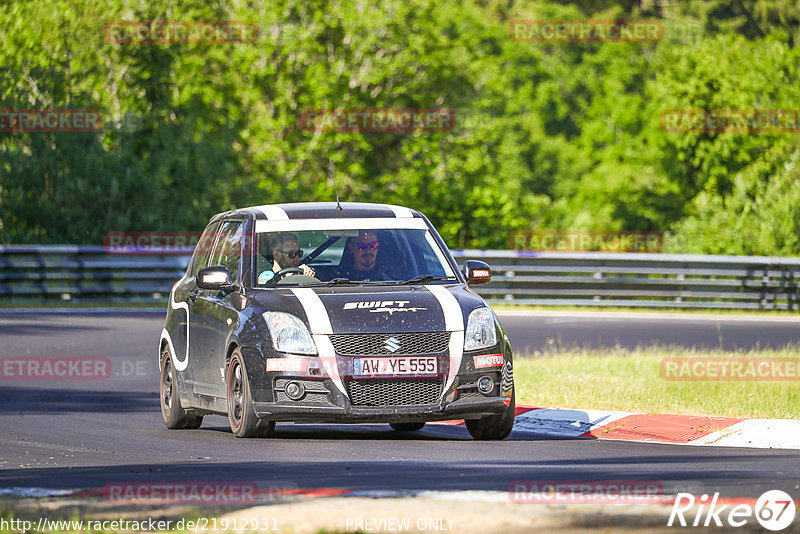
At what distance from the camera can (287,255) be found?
11.2 metres

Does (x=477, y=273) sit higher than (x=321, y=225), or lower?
lower

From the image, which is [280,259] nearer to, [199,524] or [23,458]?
[23,458]

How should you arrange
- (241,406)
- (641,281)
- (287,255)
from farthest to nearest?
(641,281) → (287,255) → (241,406)

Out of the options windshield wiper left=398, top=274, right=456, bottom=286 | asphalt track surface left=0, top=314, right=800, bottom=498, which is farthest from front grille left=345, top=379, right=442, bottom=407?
windshield wiper left=398, top=274, right=456, bottom=286

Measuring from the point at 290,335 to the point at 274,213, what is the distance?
5.62 ft

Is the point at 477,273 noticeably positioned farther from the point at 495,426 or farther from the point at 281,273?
the point at 281,273

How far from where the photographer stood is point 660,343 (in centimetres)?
2103

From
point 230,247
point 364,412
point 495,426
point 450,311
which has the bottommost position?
point 495,426

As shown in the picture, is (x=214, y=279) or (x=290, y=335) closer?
(x=290, y=335)

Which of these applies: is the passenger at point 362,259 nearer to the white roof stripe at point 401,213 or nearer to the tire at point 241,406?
the white roof stripe at point 401,213

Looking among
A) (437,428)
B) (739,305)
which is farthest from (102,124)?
(437,428)

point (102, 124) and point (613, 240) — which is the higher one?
point (102, 124)

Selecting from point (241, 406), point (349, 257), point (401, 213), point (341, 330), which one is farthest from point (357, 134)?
point (341, 330)

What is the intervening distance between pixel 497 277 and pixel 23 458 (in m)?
19.5
